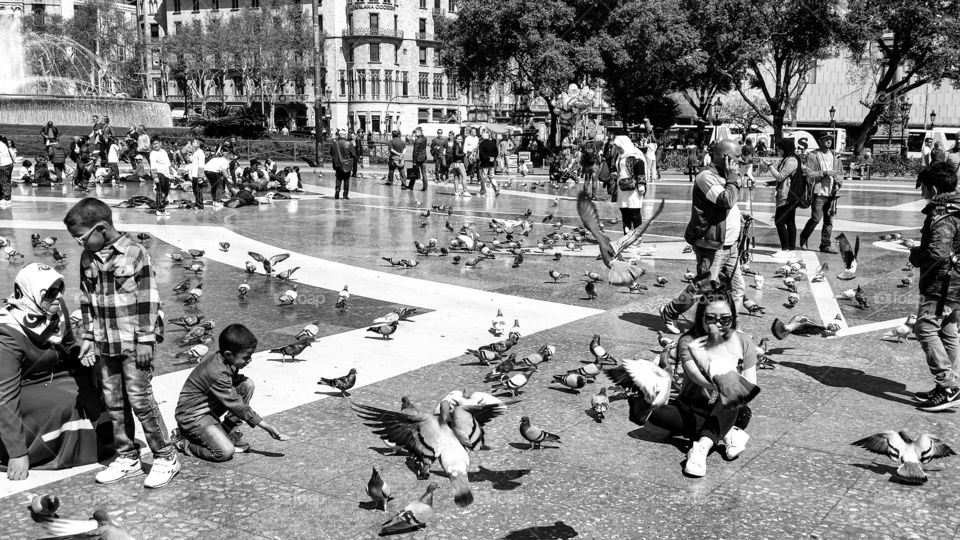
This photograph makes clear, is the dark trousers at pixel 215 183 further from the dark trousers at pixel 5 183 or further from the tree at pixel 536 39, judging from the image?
the tree at pixel 536 39

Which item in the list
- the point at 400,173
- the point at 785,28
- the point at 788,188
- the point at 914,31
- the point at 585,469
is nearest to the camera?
the point at 585,469

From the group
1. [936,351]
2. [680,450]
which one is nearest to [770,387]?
[936,351]

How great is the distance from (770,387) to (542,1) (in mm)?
35622

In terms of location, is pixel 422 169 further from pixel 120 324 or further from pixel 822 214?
pixel 120 324

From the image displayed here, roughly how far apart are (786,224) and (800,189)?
77 centimetres

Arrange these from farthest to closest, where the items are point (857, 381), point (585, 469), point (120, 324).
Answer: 1. point (857, 381)
2. point (585, 469)
3. point (120, 324)

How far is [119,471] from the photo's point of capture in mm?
5070

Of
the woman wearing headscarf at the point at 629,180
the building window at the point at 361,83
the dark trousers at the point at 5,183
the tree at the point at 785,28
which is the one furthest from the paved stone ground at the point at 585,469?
the building window at the point at 361,83

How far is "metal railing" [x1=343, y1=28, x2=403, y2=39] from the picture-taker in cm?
8175

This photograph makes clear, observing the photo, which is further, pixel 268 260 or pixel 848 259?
pixel 268 260

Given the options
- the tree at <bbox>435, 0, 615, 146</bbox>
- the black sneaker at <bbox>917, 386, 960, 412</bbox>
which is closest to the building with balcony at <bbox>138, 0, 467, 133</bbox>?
the tree at <bbox>435, 0, 615, 146</bbox>

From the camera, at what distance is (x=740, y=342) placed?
18.0 feet

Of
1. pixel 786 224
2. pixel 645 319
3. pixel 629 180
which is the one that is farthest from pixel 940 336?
pixel 786 224

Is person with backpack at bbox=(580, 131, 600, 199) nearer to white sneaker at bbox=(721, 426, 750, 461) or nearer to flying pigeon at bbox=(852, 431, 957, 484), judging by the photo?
white sneaker at bbox=(721, 426, 750, 461)
